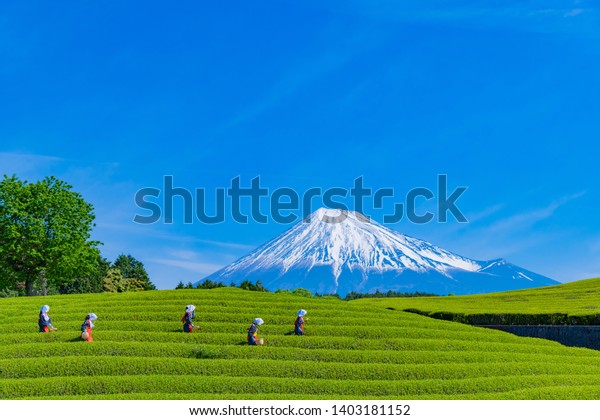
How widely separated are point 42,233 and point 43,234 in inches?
5.4

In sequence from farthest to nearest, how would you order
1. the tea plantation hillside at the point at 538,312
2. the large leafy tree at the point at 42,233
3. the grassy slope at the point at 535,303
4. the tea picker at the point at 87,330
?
the large leafy tree at the point at 42,233 → the grassy slope at the point at 535,303 → the tea plantation hillside at the point at 538,312 → the tea picker at the point at 87,330

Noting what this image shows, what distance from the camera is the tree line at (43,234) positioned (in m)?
49.7

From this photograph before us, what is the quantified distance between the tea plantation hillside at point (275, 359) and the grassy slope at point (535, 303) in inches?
198

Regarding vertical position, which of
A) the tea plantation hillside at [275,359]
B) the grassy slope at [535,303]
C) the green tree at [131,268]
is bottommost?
the tea plantation hillside at [275,359]

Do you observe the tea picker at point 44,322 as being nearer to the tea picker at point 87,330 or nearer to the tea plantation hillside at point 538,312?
the tea picker at point 87,330

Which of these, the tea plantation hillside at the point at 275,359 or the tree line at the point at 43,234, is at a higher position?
the tree line at the point at 43,234

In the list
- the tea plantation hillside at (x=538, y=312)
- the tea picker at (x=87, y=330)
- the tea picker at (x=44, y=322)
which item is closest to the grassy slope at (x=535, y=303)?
the tea plantation hillside at (x=538, y=312)

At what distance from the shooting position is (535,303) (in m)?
41.5

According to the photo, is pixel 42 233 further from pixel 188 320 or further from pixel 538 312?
pixel 538 312

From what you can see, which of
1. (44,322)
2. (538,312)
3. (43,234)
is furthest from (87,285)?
(538,312)

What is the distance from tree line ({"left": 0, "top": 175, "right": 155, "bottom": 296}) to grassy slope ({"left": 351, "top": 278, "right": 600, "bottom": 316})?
83.4 ft

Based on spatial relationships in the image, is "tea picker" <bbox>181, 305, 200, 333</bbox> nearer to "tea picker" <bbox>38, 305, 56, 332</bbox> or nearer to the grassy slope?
"tea picker" <bbox>38, 305, 56, 332</bbox>

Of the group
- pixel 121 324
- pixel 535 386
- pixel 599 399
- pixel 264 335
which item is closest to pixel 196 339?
pixel 264 335

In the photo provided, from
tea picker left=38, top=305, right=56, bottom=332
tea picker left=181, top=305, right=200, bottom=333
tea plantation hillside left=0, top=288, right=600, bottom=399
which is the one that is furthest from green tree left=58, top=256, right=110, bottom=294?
tea picker left=181, top=305, right=200, bottom=333
